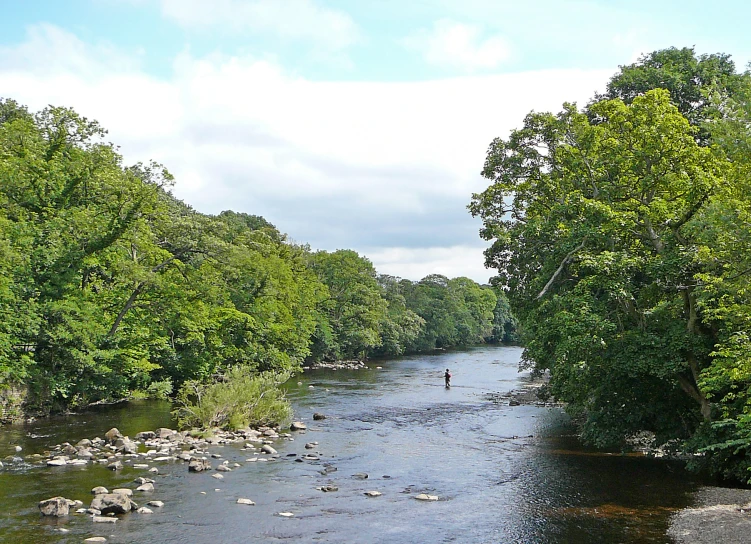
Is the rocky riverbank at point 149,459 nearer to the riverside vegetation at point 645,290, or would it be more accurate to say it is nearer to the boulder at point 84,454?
the boulder at point 84,454

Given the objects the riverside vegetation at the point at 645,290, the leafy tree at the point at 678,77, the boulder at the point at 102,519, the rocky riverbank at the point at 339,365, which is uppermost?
the leafy tree at the point at 678,77

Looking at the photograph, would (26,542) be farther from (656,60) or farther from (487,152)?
(656,60)

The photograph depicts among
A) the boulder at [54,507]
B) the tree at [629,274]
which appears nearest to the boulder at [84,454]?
the boulder at [54,507]

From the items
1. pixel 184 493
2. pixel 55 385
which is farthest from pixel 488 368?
pixel 184 493

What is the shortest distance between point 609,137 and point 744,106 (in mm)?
10581

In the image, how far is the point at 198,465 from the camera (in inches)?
846

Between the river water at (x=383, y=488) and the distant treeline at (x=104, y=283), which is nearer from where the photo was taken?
the river water at (x=383, y=488)

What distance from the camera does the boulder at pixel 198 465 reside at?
2141cm

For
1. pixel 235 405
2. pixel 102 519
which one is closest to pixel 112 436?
pixel 235 405

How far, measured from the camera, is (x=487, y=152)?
32.0 m

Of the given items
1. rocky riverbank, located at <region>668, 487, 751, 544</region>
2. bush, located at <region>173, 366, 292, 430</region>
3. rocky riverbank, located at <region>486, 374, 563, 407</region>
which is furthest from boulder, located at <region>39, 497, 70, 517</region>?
rocky riverbank, located at <region>486, 374, 563, 407</region>

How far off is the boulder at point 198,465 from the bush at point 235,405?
258 inches

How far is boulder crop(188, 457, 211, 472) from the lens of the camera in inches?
843

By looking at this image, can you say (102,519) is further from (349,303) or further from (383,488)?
(349,303)
